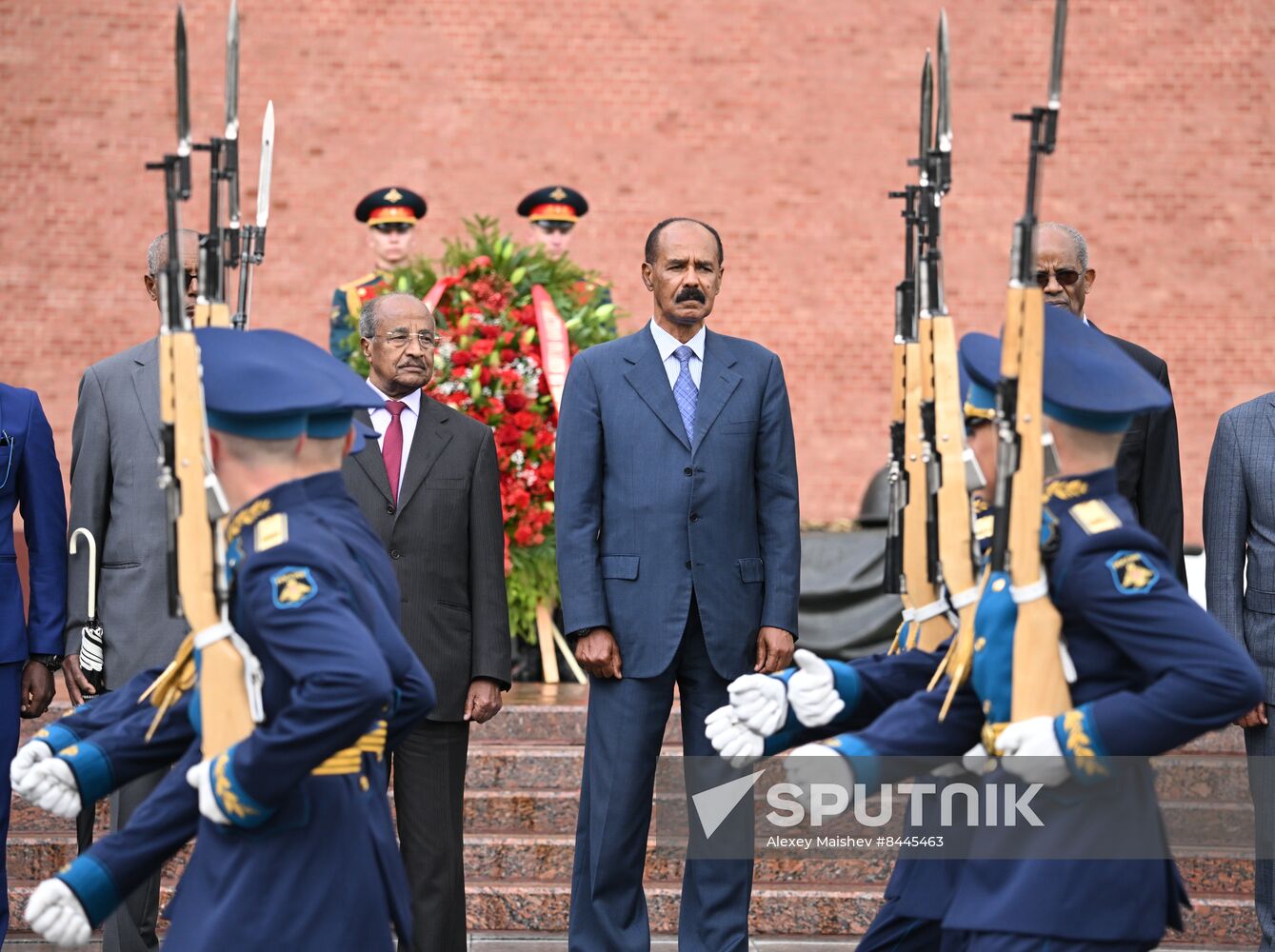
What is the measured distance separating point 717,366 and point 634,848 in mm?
1330

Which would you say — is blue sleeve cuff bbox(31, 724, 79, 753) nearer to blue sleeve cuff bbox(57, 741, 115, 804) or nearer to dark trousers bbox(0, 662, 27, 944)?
blue sleeve cuff bbox(57, 741, 115, 804)

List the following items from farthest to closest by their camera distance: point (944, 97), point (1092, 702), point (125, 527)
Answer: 1. point (125, 527)
2. point (944, 97)
3. point (1092, 702)

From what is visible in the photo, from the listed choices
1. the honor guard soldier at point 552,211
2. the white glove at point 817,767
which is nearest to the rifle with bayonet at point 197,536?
the white glove at point 817,767

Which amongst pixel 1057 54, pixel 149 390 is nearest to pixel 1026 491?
pixel 1057 54

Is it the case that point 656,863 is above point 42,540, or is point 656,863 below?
below

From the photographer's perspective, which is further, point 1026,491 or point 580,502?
point 580,502

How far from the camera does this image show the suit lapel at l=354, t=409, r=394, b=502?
4.88 metres

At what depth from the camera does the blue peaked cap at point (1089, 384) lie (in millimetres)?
2928

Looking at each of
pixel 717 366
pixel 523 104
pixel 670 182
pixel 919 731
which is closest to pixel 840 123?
pixel 670 182

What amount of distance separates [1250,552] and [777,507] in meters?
1.33

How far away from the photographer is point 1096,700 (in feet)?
9.25

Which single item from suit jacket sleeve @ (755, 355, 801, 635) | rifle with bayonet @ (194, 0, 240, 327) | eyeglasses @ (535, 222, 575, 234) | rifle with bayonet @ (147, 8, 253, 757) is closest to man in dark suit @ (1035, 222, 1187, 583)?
suit jacket sleeve @ (755, 355, 801, 635)

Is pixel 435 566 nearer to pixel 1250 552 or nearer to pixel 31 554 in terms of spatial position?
pixel 31 554

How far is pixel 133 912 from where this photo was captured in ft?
15.4
